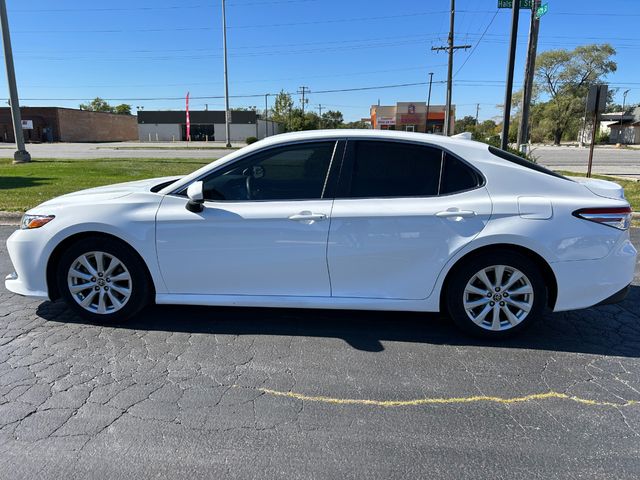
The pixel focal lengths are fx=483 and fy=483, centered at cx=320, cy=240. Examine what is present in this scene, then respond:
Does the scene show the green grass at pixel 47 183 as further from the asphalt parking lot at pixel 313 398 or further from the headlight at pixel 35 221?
the asphalt parking lot at pixel 313 398

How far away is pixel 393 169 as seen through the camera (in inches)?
149

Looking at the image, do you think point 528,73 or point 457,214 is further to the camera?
point 528,73

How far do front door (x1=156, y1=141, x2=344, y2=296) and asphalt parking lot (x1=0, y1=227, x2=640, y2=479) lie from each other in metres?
0.45

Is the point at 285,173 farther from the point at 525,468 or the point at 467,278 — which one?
the point at 525,468

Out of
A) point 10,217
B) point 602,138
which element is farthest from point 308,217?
point 602,138

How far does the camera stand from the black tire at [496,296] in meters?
3.63

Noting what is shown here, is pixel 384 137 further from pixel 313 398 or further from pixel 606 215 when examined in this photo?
pixel 313 398

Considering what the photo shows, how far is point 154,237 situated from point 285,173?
1.15 metres

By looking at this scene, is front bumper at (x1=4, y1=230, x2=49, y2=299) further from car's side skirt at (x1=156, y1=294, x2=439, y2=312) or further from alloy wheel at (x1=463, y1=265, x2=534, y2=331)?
alloy wheel at (x1=463, y1=265, x2=534, y2=331)

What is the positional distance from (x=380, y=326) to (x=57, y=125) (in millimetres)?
71616

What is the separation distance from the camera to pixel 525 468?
2.41 m


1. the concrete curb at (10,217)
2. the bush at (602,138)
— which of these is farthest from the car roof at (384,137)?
the bush at (602,138)

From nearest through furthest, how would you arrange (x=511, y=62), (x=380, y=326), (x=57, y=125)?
(x=380, y=326) < (x=511, y=62) < (x=57, y=125)

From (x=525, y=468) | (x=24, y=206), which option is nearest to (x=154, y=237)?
(x=525, y=468)
